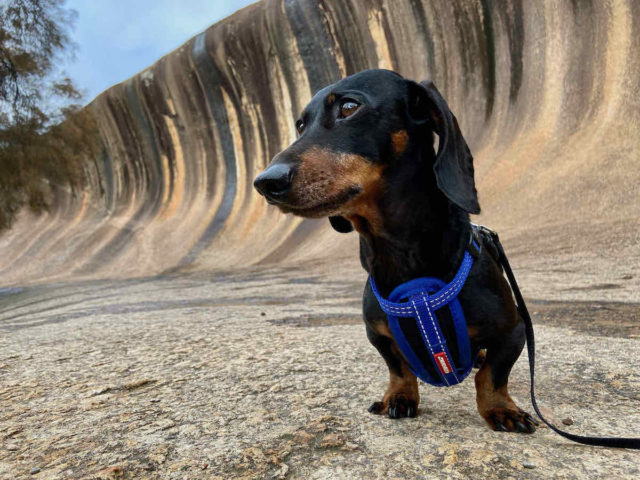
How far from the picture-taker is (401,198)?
1328mm

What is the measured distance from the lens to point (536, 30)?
9992mm

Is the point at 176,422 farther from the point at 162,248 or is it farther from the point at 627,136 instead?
the point at 162,248

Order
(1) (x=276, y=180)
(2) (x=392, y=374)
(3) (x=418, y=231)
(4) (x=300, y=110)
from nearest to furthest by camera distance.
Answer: (1) (x=276, y=180) < (3) (x=418, y=231) < (2) (x=392, y=374) < (4) (x=300, y=110)

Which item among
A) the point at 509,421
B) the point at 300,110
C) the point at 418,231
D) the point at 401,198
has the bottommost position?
the point at 509,421

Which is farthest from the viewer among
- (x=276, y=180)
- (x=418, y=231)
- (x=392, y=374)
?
(x=392, y=374)

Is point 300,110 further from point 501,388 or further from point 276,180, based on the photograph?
point 501,388

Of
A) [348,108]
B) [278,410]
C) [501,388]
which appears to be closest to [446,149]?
[348,108]

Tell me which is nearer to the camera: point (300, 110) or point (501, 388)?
point (501, 388)

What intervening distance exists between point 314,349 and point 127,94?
17993mm

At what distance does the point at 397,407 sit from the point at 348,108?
938 mm

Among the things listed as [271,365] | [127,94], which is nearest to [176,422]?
[271,365]

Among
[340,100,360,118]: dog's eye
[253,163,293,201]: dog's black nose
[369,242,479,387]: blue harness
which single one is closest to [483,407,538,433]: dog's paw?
[369,242,479,387]: blue harness

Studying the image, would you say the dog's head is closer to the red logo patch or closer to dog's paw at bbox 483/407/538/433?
the red logo patch

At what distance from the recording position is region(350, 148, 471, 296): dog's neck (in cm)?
130
